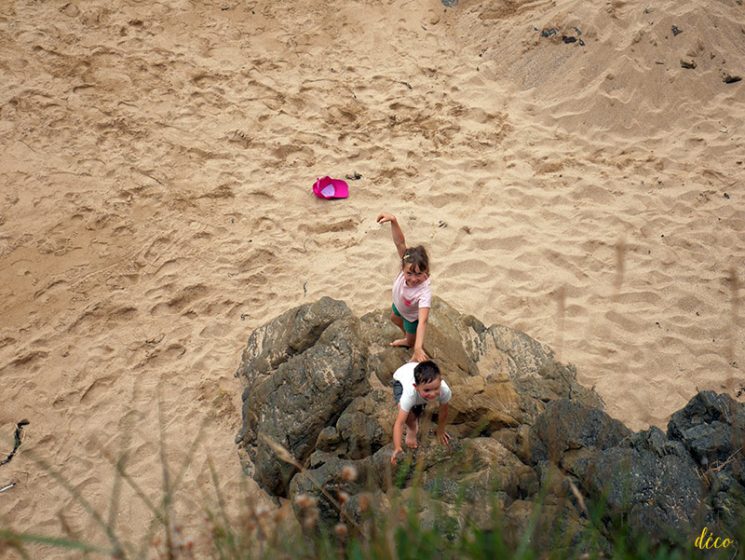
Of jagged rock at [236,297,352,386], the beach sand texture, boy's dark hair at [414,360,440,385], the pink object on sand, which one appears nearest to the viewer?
boy's dark hair at [414,360,440,385]

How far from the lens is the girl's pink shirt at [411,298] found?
4.07 m

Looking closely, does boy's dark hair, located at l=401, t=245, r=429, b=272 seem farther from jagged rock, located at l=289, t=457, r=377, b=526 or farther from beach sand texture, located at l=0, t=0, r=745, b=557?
beach sand texture, located at l=0, t=0, r=745, b=557

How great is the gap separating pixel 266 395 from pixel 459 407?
1.27 metres

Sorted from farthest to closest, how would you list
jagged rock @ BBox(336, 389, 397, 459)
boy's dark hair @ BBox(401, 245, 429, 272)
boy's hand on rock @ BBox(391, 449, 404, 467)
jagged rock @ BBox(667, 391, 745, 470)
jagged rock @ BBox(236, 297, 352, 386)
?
jagged rock @ BBox(236, 297, 352, 386), boy's dark hair @ BBox(401, 245, 429, 272), jagged rock @ BBox(336, 389, 397, 459), boy's hand on rock @ BBox(391, 449, 404, 467), jagged rock @ BBox(667, 391, 745, 470)

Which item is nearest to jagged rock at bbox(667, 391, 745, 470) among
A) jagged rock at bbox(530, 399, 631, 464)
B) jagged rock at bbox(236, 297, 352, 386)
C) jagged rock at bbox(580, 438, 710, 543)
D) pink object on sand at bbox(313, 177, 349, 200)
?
jagged rock at bbox(580, 438, 710, 543)

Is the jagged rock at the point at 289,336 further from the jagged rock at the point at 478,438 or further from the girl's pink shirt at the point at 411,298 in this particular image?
the girl's pink shirt at the point at 411,298

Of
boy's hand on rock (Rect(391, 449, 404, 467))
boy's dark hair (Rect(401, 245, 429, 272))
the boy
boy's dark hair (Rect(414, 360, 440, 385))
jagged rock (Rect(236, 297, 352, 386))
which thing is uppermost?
boy's dark hair (Rect(401, 245, 429, 272))

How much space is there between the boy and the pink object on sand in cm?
280

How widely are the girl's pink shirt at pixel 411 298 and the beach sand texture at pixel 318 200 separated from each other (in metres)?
1.06

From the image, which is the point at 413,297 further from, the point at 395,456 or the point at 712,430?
the point at 712,430

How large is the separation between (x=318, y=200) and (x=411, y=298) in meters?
2.40

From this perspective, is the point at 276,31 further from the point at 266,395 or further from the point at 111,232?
the point at 266,395

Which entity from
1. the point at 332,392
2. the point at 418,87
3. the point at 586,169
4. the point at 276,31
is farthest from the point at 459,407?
the point at 276,31

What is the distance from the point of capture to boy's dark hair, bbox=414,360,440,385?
3389 mm
